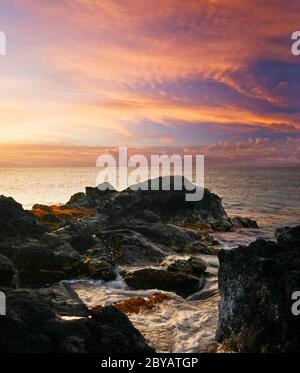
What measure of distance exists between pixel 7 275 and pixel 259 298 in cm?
1108

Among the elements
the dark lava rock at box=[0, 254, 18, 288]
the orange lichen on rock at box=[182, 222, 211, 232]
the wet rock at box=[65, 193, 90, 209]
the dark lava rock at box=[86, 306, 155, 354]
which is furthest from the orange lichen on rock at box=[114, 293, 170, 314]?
the wet rock at box=[65, 193, 90, 209]

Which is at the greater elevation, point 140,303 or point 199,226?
point 199,226

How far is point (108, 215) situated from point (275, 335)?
36.2m

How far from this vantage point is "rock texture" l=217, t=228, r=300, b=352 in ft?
39.4

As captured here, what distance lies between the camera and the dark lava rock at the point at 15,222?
27.1m

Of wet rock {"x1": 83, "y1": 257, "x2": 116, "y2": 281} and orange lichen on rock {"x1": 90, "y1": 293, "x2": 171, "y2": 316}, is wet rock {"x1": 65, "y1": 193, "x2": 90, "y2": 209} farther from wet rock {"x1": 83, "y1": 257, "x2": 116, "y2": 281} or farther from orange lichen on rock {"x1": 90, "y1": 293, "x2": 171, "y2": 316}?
orange lichen on rock {"x1": 90, "y1": 293, "x2": 171, "y2": 316}

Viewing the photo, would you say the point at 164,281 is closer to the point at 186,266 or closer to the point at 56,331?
the point at 186,266

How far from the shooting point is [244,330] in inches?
520

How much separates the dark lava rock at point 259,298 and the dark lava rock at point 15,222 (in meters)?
16.6

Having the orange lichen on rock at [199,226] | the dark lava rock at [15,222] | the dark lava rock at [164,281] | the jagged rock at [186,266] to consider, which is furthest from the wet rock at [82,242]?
the orange lichen on rock at [199,226]

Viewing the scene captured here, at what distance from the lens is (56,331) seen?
35.9ft

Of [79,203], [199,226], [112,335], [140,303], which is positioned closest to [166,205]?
[199,226]

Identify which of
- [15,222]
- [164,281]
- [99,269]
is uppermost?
[15,222]

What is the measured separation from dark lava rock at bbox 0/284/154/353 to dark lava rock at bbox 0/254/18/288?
581cm
